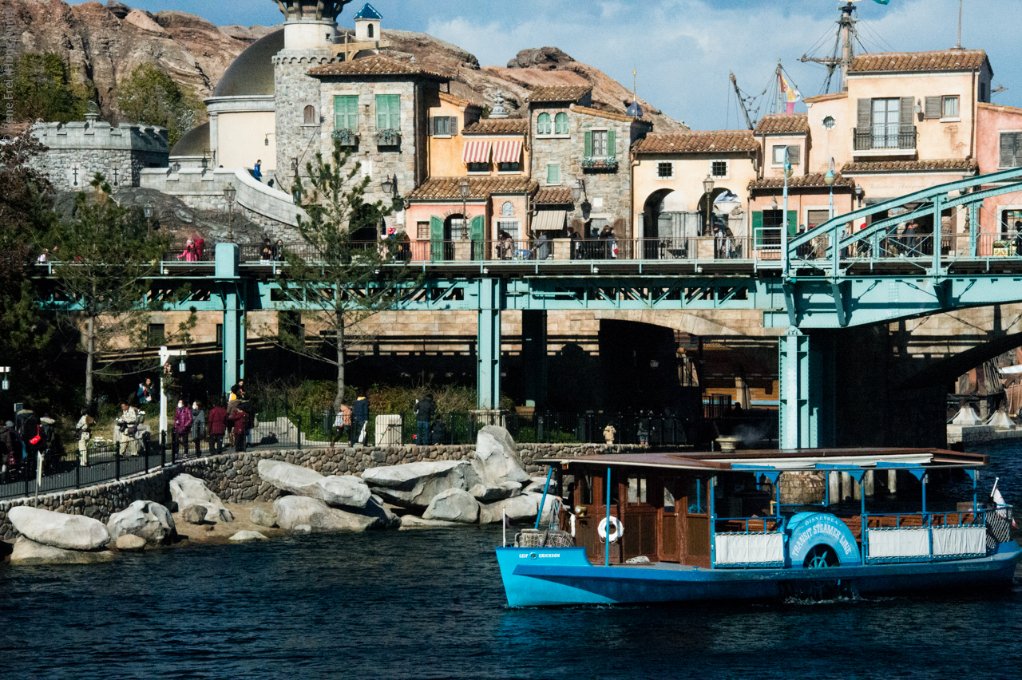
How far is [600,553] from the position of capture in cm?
3147

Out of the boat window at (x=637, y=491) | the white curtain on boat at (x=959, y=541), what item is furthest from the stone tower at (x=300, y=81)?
the white curtain on boat at (x=959, y=541)

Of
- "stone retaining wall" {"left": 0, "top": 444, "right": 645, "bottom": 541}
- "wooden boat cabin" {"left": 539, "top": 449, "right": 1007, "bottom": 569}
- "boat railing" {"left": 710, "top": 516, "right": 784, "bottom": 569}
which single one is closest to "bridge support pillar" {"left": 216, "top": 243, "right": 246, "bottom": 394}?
"stone retaining wall" {"left": 0, "top": 444, "right": 645, "bottom": 541}

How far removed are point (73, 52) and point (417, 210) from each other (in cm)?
8328

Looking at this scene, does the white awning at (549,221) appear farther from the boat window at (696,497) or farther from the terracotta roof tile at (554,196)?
the boat window at (696,497)

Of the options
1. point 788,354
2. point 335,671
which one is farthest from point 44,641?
point 788,354

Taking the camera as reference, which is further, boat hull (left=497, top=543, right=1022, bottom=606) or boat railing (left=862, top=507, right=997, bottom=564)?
boat railing (left=862, top=507, right=997, bottom=564)

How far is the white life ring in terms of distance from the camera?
31.2 m

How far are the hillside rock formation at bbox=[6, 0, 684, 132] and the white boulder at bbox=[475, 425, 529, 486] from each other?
8088 centimetres

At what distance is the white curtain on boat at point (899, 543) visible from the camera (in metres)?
32.5

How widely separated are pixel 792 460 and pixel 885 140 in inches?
1164

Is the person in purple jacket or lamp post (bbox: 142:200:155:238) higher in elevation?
lamp post (bbox: 142:200:155:238)

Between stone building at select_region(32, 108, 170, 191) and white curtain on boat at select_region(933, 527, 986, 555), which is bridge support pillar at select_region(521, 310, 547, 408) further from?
stone building at select_region(32, 108, 170, 191)

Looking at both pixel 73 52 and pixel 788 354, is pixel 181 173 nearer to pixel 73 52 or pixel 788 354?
pixel 788 354

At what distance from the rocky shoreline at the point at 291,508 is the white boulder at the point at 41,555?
0.02 metres
